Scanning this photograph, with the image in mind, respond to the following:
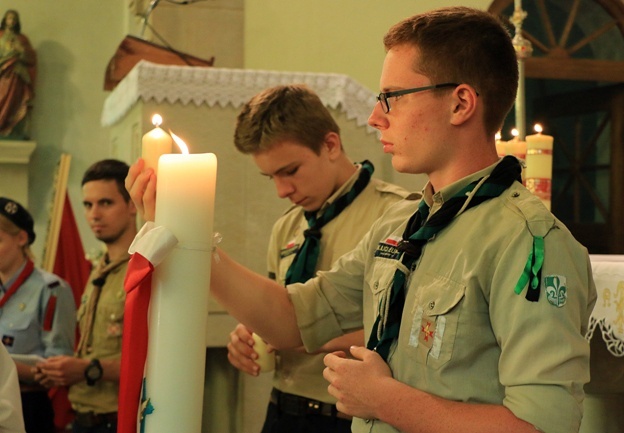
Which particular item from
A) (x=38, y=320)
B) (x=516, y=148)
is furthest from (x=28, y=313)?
(x=516, y=148)

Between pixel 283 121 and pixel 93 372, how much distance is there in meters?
1.48

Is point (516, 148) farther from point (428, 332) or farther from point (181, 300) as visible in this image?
point (181, 300)

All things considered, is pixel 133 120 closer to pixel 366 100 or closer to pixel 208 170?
pixel 366 100

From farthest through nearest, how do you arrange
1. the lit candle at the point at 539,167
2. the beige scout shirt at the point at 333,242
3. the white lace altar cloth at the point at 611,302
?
the lit candle at the point at 539,167 → the beige scout shirt at the point at 333,242 → the white lace altar cloth at the point at 611,302

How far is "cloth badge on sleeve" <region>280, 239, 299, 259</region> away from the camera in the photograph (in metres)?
2.69

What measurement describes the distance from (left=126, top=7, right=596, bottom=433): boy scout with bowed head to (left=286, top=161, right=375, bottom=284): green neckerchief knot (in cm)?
79

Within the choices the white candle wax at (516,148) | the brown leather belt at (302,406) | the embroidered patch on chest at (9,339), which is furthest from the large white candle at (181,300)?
the embroidered patch on chest at (9,339)

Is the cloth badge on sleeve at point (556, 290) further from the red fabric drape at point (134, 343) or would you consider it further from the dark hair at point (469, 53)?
the red fabric drape at point (134, 343)

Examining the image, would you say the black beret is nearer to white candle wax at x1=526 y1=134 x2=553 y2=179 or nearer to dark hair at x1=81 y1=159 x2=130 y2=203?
dark hair at x1=81 y1=159 x2=130 y2=203

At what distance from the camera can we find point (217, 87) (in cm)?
391

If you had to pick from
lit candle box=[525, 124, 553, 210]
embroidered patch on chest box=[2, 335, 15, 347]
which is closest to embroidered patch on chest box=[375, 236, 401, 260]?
lit candle box=[525, 124, 553, 210]

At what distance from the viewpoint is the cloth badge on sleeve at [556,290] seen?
1.33m

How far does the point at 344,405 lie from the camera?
4.86 ft

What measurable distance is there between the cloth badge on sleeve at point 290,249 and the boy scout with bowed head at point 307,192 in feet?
0.14
